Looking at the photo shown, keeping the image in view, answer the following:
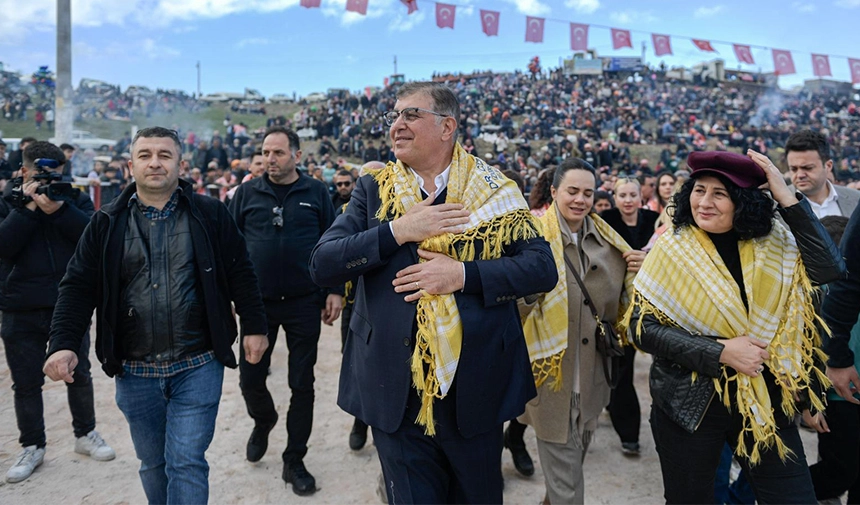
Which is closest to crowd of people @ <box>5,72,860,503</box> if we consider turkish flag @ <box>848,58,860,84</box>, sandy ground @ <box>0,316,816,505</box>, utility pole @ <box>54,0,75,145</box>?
sandy ground @ <box>0,316,816,505</box>

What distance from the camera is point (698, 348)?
89.6 inches

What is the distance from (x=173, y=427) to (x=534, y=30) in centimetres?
1869

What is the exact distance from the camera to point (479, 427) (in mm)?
2014

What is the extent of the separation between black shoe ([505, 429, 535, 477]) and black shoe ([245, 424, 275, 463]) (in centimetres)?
167

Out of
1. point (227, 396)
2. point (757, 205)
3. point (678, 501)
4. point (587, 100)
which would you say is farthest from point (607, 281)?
point (587, 100)

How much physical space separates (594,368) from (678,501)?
0.81 metres

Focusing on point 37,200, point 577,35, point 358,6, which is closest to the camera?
point 37,200

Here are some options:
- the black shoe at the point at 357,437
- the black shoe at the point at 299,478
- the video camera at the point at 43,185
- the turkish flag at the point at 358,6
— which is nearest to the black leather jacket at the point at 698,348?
the black shoe at the point at 299,478

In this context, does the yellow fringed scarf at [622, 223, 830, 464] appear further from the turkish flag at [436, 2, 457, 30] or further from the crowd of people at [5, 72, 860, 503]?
the turkish flag at [436, 2, 457, 30]

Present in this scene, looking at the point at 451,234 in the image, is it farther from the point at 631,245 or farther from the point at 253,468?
the point at 631,245

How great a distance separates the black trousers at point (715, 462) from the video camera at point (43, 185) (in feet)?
11.8

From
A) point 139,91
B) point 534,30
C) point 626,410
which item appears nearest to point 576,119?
point 534,30

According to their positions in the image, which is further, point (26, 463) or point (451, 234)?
point (26, 463)

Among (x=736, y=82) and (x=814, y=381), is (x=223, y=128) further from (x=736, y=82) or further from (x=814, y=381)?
(x=736, y=82)
